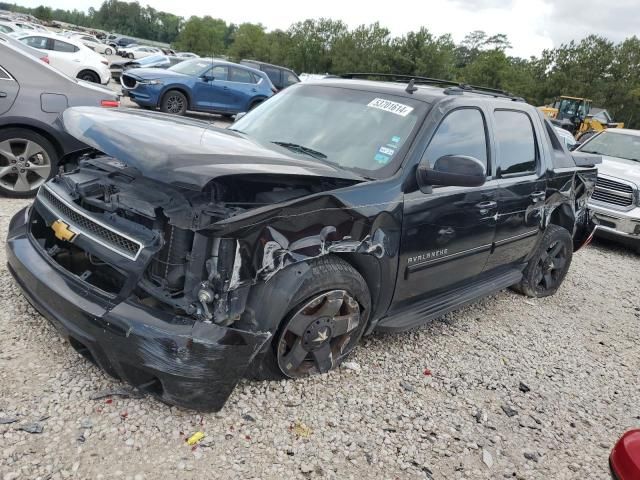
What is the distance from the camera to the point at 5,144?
489 centimetres

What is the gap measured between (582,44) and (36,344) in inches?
1807

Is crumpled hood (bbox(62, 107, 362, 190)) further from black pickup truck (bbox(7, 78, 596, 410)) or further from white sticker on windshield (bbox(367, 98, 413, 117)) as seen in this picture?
white sticker on windshield (bbox(367, 98, 413, 117))

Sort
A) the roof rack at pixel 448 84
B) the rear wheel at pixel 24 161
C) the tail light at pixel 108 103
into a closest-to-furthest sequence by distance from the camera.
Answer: the roof rack at pixel 448 84 < the rear wheel at pixel 24 161 < the tail light at pixel 108 103

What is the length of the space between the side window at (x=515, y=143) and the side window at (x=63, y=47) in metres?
16.8

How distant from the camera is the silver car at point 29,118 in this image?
4891 mm

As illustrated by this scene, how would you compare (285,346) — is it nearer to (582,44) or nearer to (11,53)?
(11,53)

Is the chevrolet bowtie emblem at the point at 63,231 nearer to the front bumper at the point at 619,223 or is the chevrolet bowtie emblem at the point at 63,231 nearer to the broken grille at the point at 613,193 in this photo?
the front bumper at the point at 619,223

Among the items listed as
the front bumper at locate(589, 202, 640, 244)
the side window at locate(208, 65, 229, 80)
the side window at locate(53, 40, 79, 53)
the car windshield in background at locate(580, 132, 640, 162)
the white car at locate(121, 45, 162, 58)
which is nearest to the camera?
the front bumper at locate(589, 202, 640, 244)

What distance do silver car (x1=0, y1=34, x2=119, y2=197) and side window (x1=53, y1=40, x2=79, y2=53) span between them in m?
13.3

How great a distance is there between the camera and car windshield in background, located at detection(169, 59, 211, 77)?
1415cm

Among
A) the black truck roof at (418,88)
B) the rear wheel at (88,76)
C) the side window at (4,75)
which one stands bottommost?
the rear wheel at (88,76)

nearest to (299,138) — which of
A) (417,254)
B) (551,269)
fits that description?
(417,254)

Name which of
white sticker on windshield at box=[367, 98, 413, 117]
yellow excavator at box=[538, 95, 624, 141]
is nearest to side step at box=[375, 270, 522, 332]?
→ white sticker on windshield at box=[367, 98, 413, 117]

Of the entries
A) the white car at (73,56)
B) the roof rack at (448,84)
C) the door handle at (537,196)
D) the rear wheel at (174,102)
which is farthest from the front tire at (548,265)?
the white car at (73,56)
